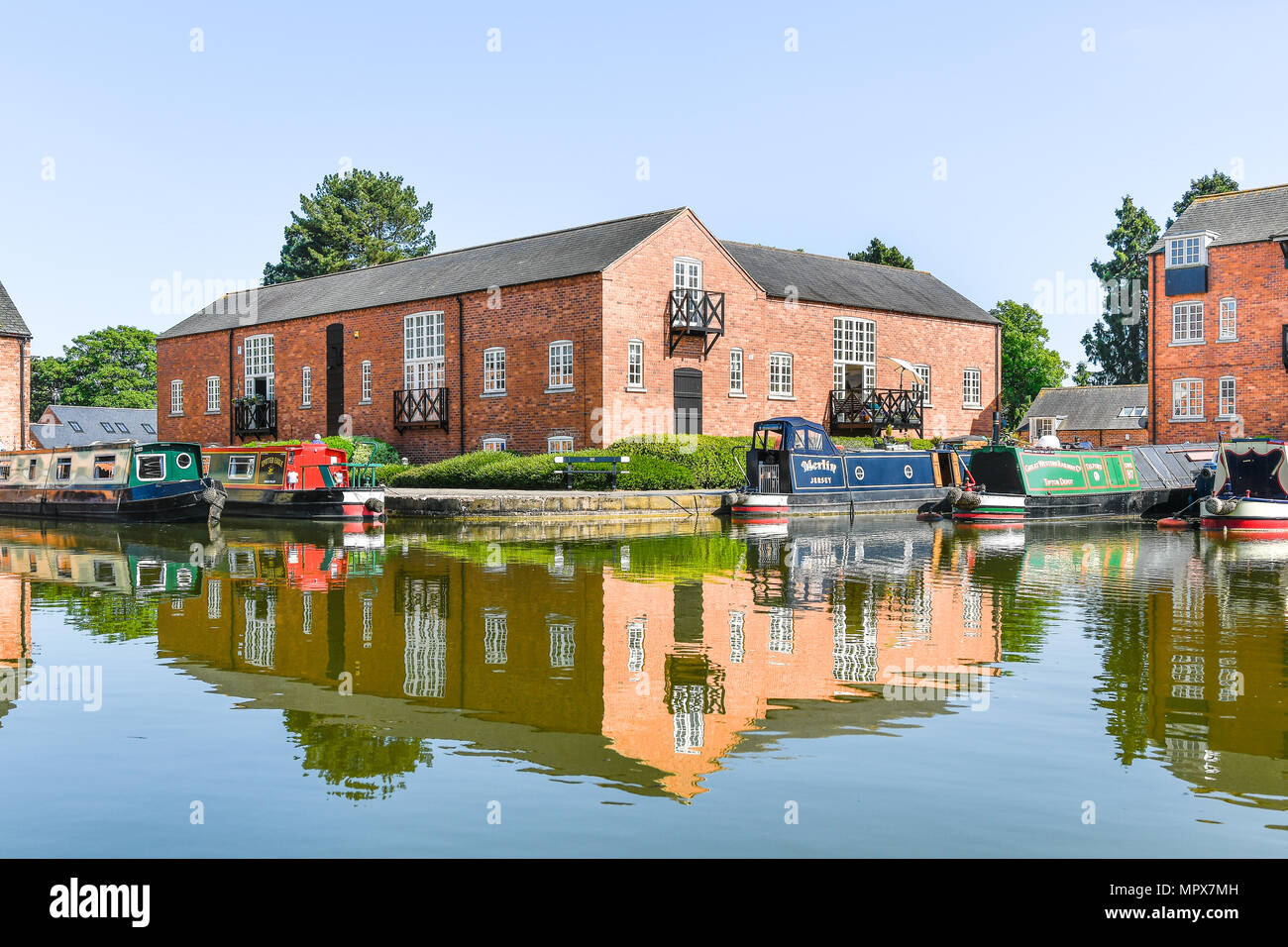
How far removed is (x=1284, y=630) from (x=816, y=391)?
86.9 ft

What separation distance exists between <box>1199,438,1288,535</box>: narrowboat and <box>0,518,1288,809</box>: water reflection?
16.7ft

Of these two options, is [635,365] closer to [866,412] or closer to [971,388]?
[866,412]

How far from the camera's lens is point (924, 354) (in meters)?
38.6

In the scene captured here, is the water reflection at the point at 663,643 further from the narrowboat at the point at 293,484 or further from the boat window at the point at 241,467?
the boat window at the point at 241,467

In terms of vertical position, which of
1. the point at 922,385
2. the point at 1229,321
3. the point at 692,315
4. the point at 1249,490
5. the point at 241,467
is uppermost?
the point at 1229,321

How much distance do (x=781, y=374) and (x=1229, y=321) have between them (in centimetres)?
1484

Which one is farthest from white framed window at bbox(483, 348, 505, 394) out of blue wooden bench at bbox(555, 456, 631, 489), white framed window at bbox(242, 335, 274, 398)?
white framed window at bbox(242, 335, 274, 398)

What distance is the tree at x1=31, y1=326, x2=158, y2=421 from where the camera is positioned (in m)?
71.5

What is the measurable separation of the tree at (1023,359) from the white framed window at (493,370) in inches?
1468

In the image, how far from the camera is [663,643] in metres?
8.60

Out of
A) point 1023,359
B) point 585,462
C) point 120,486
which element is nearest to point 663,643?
point 585,462

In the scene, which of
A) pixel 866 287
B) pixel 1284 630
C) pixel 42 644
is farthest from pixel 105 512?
pixel 866 287
